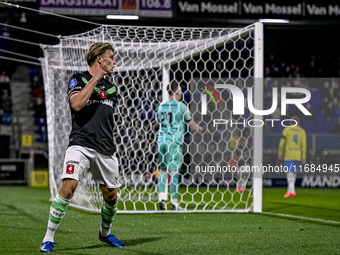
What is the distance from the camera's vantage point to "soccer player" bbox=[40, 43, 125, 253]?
3.52 m

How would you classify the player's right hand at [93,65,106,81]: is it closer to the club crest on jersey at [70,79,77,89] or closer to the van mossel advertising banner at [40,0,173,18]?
the club crest on jersey at [70,79,77,89]

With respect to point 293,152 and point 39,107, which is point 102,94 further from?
point 39,107

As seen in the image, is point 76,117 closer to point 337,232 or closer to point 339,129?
point 337,232

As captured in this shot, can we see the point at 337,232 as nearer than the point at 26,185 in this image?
Yes

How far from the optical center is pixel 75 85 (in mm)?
3621

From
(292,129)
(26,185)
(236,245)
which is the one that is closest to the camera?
(236,245)

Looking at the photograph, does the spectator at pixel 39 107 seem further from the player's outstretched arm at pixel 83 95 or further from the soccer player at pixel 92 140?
the player's outstretched arm at pixel 83 95

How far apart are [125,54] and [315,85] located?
37.4ft

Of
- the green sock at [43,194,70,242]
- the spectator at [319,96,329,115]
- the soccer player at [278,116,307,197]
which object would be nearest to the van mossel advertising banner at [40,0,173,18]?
the soccer player at [278,116,307,197]

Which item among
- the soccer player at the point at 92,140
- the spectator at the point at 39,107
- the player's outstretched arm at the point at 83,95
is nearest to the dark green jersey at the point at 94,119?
the soccer player at the point at 92,140

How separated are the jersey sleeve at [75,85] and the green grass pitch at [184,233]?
113 cm

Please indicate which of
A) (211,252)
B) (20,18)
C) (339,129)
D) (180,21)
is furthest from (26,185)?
(211,252)

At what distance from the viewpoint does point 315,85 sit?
17.9m

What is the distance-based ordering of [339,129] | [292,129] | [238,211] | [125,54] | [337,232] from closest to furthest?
[337,232]
[238,211]
[125,54]
[292,129]
[339,129]
